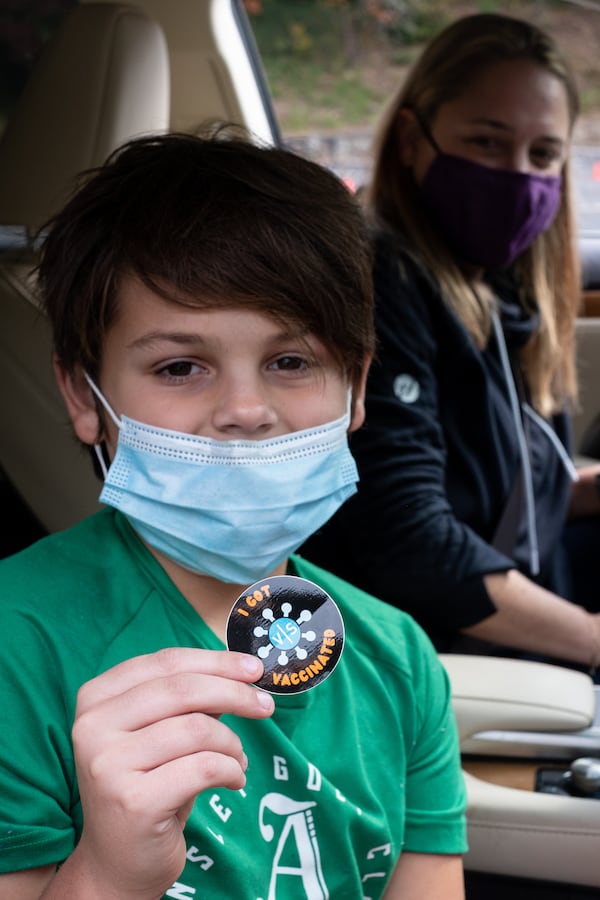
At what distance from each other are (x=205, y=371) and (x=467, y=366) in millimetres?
1040

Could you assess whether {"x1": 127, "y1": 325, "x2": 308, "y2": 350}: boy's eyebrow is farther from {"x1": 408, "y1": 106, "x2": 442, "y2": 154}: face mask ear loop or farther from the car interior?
{"x1": 408, "y1": 106, "x2": 442, "y2": 154}: face mask ear loop

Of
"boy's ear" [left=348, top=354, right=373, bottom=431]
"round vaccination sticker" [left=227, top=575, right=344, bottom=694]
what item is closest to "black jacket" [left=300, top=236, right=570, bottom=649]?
"boy's ear" [left=348, top=354, right=373, bottom=431]

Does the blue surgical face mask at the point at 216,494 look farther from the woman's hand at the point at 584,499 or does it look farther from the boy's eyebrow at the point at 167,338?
the woman's hand at the point at 584,499

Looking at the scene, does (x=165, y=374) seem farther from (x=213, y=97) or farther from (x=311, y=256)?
(x=213, y=97)

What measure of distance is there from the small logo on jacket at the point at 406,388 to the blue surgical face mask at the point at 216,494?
2.54 feet

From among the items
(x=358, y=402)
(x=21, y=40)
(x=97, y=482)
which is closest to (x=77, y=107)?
(x=21, y=40)

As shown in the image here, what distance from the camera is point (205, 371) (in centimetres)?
128

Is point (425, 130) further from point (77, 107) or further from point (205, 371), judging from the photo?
point (205, 371)

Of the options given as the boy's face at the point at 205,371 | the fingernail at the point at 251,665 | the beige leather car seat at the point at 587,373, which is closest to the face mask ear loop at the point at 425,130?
the boy's face at the point at 205,371

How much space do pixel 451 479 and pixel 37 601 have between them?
1.18m

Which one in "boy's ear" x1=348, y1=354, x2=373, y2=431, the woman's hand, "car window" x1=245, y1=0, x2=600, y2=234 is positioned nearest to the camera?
"boy's ear" x1=348, y1=354, x2=373, y2=431

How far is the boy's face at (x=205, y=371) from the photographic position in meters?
1.26

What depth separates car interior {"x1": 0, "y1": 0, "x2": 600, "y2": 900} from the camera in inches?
65.6

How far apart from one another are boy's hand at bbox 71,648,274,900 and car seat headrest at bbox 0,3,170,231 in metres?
1.20
